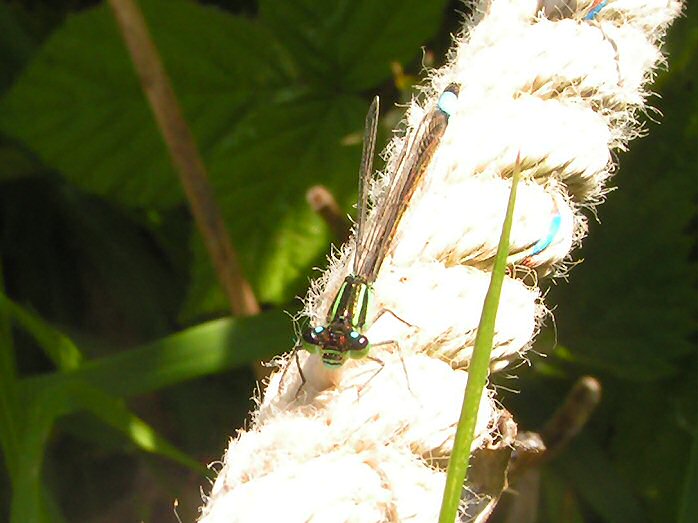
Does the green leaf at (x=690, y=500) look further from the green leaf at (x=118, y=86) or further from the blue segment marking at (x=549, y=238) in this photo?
the green leaf at (x=118, y=86)

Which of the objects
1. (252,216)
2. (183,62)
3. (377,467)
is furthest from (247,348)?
(377,467)

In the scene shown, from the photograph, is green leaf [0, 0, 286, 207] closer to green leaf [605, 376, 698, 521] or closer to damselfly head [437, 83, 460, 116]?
green leaf [605, 376, 698, 521]

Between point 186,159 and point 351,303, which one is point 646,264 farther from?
point 351,303

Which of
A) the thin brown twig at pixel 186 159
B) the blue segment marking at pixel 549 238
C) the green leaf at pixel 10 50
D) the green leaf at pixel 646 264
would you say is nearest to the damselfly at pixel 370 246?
the blue segment marking at pixel 549 238

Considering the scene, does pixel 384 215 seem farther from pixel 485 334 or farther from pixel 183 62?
pixel 183 62

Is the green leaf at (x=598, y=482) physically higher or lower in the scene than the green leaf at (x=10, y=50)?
higher

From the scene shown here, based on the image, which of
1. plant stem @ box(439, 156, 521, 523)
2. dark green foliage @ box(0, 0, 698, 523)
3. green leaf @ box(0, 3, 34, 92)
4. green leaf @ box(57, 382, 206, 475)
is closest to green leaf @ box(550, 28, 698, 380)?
dark green foliage @ box(0, 0, 698, 523)
